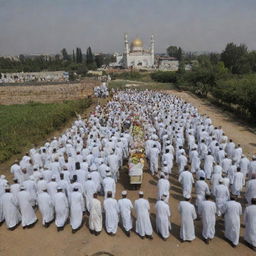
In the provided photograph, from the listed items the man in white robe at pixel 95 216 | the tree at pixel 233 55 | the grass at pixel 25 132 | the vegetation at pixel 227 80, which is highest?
the tree at pixel 233 55

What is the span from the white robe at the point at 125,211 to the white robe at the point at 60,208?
1.43 meters

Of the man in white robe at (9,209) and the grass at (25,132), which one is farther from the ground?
the man in white robe at (9,209)

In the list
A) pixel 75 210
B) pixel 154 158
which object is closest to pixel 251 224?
pixel 75 210

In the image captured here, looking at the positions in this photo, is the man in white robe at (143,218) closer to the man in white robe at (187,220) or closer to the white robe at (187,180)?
the man in white robe at (187,220)

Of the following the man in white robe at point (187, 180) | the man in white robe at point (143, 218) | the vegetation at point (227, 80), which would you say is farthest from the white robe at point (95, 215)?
the vegetation at point (227, 80)

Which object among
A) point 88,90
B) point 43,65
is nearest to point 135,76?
point 88,90

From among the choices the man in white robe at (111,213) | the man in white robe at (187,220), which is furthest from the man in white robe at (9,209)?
the man in white robe at (187,220)

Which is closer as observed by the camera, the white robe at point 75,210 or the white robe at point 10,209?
the white robe at point 75,210

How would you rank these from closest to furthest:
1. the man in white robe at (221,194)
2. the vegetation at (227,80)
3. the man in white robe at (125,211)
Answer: the man in white robe at (125,211) < the man in white robe at (221,194) < the vegetation at (227,80)

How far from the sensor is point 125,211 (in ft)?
21.3

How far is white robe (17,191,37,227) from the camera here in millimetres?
6895

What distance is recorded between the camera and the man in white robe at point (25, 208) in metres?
6.90

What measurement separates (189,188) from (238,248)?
7.49ft

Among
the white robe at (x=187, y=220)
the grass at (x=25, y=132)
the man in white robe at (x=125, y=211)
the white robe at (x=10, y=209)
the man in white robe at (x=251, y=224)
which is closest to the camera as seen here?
the man in white robe at (x=251, y=224)
